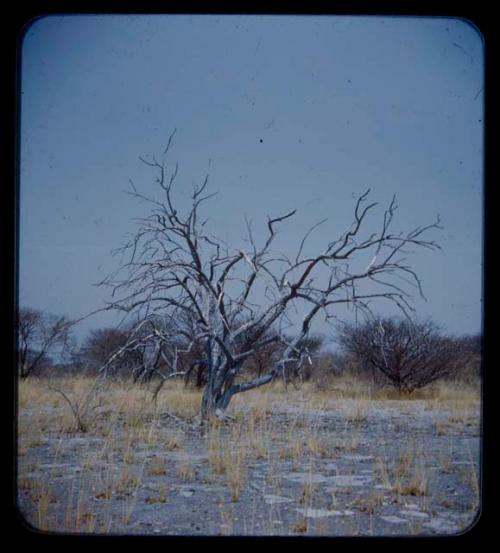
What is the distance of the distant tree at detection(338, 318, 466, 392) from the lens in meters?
5.04

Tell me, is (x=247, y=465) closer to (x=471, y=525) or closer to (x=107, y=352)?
(x=471, y=525)

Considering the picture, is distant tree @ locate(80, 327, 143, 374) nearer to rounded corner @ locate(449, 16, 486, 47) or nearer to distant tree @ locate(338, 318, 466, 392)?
distant tree @ locate(338, 318, 466, 392)

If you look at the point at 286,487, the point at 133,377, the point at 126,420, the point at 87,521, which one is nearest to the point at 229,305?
the point at 133,377

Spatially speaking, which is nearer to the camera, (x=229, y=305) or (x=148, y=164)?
(x=148, y=164)

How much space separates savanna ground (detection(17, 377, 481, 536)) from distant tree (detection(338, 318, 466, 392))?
38 cm

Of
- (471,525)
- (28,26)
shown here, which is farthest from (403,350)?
(28,26)

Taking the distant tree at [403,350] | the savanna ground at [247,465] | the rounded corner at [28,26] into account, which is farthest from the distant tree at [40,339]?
the distant tree at [403,350]

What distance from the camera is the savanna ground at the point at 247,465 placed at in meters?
2.87

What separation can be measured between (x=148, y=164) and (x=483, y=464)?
2.61m

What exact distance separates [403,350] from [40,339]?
3.25 metres

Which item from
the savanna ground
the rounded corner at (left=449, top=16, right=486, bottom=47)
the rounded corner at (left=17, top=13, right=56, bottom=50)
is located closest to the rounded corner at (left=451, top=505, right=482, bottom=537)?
the savanna ground

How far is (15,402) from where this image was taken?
2.58m
